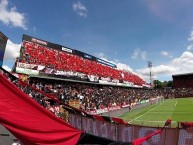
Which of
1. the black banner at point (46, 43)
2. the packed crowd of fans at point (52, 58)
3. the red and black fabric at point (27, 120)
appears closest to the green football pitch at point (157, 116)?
the packed crowd of fans at point (52, 58)

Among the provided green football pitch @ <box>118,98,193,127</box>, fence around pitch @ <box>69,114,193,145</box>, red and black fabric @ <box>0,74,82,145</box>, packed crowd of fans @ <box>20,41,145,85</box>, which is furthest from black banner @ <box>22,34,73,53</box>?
red and black fabric @ <box>0,74,82,145</box>

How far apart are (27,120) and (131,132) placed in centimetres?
648

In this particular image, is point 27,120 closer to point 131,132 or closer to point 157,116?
point 131,132

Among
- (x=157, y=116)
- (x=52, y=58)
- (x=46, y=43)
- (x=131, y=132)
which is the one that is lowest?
(x=131, y=132)

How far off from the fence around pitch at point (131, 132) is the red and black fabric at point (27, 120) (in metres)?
4.72

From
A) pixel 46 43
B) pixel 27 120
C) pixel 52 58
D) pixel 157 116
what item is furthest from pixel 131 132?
pixel 46 43

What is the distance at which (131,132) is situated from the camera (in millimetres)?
10312

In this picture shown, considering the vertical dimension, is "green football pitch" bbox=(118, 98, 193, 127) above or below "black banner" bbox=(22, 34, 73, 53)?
below

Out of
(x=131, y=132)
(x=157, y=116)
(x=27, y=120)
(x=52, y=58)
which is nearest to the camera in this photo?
(x=27, y=120)

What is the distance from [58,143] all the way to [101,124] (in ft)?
25.0

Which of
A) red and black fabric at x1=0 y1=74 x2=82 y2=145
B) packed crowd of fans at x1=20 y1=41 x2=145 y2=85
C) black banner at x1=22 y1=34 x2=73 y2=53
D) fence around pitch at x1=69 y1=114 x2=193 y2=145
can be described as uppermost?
black banner at x1=22 y1=34 x2=73 y2=53

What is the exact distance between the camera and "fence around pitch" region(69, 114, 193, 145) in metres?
8.46

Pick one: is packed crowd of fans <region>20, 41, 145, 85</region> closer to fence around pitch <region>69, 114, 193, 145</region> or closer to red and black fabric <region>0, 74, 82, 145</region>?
fence around pitch <region>69, 114, 193, 145</region>

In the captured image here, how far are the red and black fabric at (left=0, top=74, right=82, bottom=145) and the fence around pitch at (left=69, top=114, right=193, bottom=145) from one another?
186 inches
